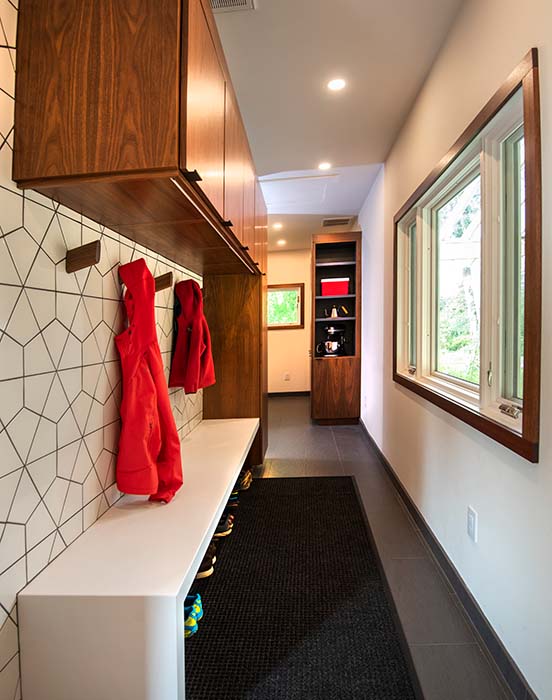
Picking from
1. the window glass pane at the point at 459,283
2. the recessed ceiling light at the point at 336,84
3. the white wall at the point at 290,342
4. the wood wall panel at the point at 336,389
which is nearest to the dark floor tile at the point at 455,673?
the window glass pane at the point at 459,283

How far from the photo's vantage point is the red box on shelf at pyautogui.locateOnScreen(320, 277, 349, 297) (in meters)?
4.80

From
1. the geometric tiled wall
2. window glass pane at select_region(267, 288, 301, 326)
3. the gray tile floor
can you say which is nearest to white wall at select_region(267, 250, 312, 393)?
window glass pane at select_region(267, 288, 301, 326)

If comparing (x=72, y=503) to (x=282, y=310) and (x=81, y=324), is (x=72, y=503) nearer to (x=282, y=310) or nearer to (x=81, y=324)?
(x=81, y=324)

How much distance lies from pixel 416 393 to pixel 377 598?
1.13 meters

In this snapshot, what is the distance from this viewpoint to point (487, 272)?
1.46 meters

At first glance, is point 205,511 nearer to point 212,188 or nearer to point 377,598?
point 377,598

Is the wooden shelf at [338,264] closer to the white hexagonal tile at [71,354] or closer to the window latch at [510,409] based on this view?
the window latch at [510,409]

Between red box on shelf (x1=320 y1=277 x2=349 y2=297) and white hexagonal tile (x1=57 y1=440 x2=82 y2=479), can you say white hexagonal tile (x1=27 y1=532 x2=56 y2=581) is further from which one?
red box on shelf (x1=320 y1=277 x2=349 y2=297)

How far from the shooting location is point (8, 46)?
924 millimetres

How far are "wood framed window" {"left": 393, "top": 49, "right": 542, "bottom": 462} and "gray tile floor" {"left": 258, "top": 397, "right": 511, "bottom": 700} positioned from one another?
0.80m

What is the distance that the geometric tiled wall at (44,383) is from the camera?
2.94 ft

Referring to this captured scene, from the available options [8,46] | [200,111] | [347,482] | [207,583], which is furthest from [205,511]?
[347,482]

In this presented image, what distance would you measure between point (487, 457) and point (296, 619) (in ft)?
3.31

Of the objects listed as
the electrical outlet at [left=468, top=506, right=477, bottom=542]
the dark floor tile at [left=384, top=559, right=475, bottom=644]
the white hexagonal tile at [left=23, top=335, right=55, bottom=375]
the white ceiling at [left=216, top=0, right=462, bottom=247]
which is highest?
the white ceiling at [left=216, top=0, right=462, bottom=247]
